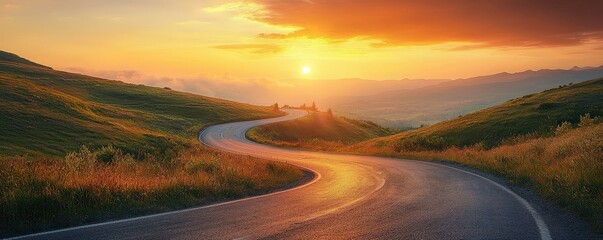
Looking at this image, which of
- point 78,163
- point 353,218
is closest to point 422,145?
point 78,163

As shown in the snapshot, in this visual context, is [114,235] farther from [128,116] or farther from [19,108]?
[128,116]

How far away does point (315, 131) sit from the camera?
7981 cm

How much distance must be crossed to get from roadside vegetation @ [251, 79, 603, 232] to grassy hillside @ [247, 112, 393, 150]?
22.5 inches

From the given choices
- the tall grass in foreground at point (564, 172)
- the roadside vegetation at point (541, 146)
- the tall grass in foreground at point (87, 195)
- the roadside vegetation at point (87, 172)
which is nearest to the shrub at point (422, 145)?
the roadside vegetation at point (541, 146)

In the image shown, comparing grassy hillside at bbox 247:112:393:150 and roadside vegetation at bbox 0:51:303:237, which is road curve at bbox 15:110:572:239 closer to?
roadside vegetation at bbox 0:51:303:237

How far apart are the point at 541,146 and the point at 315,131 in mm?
58089

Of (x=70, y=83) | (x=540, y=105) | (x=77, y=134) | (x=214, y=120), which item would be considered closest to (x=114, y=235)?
(x=77, y=134)

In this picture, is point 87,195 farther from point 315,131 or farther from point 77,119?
point 315,131

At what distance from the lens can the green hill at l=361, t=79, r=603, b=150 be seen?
1591 inches

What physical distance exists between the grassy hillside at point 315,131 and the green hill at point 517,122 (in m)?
17.5

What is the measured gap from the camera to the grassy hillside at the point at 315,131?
67.3 meters

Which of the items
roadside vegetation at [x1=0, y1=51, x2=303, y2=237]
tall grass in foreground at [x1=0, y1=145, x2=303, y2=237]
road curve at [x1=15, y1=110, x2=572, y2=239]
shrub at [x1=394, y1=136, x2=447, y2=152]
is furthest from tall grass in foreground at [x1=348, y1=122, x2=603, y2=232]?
shrub at [x1=394, y1=136, x2=447, y2=152]

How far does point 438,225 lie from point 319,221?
2.45 meters

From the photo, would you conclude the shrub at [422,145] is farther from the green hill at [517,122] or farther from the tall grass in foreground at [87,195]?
the tall grass in foreground at [87,195]
